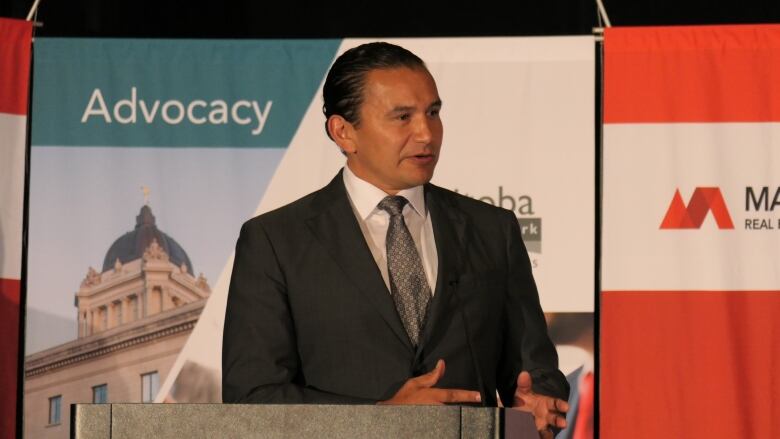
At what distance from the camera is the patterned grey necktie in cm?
254

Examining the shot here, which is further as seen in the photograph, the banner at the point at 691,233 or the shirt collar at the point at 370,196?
the banner at the point at 691,233

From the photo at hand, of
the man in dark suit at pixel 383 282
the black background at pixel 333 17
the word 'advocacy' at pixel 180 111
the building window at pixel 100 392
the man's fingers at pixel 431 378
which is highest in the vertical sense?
the black background at pixel 333 17

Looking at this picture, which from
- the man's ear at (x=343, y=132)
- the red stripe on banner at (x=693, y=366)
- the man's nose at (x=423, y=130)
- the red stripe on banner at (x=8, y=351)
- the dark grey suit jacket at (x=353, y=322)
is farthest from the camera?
the red stripe on banner at (x=8, y=351)

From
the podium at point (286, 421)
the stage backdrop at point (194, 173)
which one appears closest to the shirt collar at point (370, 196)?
the podium at point (286, 421)

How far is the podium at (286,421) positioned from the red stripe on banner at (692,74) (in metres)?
3.30

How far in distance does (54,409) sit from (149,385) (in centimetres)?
40

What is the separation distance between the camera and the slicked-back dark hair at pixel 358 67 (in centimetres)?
264

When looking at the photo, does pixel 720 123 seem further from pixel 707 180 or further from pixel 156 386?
pixel 156 386

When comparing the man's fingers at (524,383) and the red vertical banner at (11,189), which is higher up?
the red vertical banner at (11,189)

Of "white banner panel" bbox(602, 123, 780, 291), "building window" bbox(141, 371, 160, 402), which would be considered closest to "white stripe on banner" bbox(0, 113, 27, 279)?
"building window" bbox(141, 371, 160, 402)

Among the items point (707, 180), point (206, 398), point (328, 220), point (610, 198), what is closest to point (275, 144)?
point (206, 398)

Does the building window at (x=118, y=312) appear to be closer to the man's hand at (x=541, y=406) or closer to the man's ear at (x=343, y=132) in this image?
the man's ear at (x=343, y=132)

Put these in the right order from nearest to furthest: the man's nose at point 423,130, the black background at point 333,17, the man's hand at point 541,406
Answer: the man's hand at point 541,406 → the man's nose at point 423,130 → the black background at point 333,17

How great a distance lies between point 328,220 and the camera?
264 centimetres
